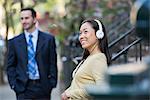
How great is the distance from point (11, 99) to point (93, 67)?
11269 millimetres

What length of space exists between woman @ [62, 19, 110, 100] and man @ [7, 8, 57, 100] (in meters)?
2.05

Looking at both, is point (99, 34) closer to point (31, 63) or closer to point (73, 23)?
point (31, 63)

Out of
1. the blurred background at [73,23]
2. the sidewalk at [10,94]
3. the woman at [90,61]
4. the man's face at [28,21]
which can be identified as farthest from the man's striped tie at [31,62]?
the sidewalk at [10,94]

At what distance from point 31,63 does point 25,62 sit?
9 cm

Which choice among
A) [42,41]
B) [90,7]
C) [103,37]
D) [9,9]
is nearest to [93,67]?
[103,37]

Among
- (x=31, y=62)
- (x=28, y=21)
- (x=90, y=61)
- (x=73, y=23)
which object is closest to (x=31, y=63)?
(x=31, y=62)

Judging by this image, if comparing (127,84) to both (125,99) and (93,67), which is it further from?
(93,67)

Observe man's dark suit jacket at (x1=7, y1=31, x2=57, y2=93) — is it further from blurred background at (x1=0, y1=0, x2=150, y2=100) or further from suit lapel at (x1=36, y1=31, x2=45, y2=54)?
blurred background at (x1=0, y1=0, x2=150, y2=100)

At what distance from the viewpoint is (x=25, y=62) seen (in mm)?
6938

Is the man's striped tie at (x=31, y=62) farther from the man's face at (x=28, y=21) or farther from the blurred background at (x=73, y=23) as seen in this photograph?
the blurred background at (x=73, y=23)

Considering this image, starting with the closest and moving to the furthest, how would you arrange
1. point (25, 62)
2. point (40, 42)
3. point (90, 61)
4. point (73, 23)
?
point (90, 61) < point (25, 62) < point (40, 42) < point (73, 23)

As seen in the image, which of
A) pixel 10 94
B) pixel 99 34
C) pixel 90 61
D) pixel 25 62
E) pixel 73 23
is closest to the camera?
pixel 90 61

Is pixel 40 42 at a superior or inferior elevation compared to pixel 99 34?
inferior

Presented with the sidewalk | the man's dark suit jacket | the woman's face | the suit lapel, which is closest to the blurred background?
the sidewalk
